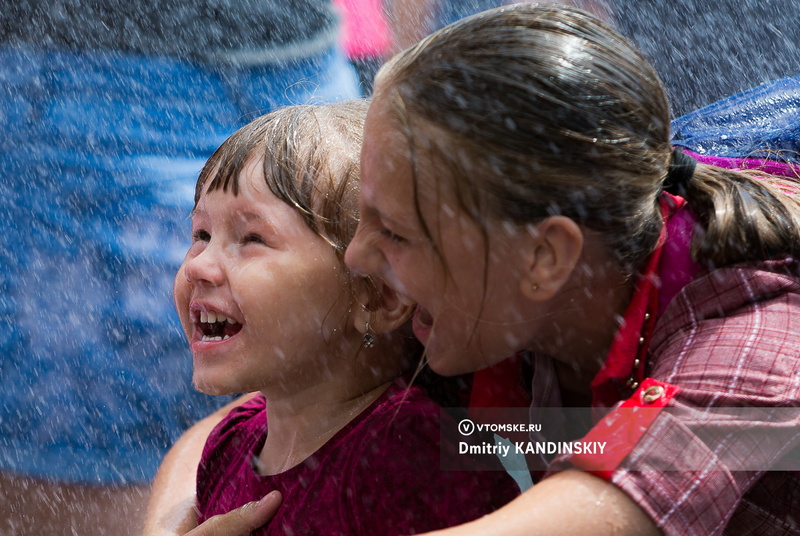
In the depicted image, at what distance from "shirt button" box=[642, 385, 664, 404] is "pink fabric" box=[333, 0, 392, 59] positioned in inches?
91.4

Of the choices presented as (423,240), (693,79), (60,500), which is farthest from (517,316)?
(693,79)

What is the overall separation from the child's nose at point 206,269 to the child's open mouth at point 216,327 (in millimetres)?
62

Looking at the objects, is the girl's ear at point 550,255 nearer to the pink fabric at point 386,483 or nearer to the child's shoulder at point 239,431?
the pink fabric at point 386,483

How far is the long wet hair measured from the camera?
1330mm

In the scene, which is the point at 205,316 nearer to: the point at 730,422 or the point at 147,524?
the point at 147,524

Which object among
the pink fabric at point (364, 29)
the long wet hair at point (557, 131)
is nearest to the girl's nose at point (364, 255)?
the long wet hair at point (557, 131)

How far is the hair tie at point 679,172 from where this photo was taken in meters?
1.47

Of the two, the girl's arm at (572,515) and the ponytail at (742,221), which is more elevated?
the ponytail at (742,221)

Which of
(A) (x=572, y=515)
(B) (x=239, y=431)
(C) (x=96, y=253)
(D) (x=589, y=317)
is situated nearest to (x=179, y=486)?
(B) (x=239, y=431)

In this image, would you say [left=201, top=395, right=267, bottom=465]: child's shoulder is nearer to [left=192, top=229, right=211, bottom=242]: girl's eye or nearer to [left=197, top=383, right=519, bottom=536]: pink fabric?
[left=197, top=383, right=519, bottom=536]: pink fabric

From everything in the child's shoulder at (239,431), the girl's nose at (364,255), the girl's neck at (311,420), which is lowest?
the child's shoulder at (239,431)

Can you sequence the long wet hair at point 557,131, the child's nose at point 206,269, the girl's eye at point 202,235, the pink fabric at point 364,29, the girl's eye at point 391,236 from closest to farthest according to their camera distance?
the long wet hair at point 557,131 < the girl's eye at point 391,236 < the child's nose at point 206,269 < the girl's eye at point 202,235 < the pink fabric at point 364,29

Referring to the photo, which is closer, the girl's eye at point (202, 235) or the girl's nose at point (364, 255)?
the girl's nose at point (364, 255)

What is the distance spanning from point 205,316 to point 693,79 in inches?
76.0
